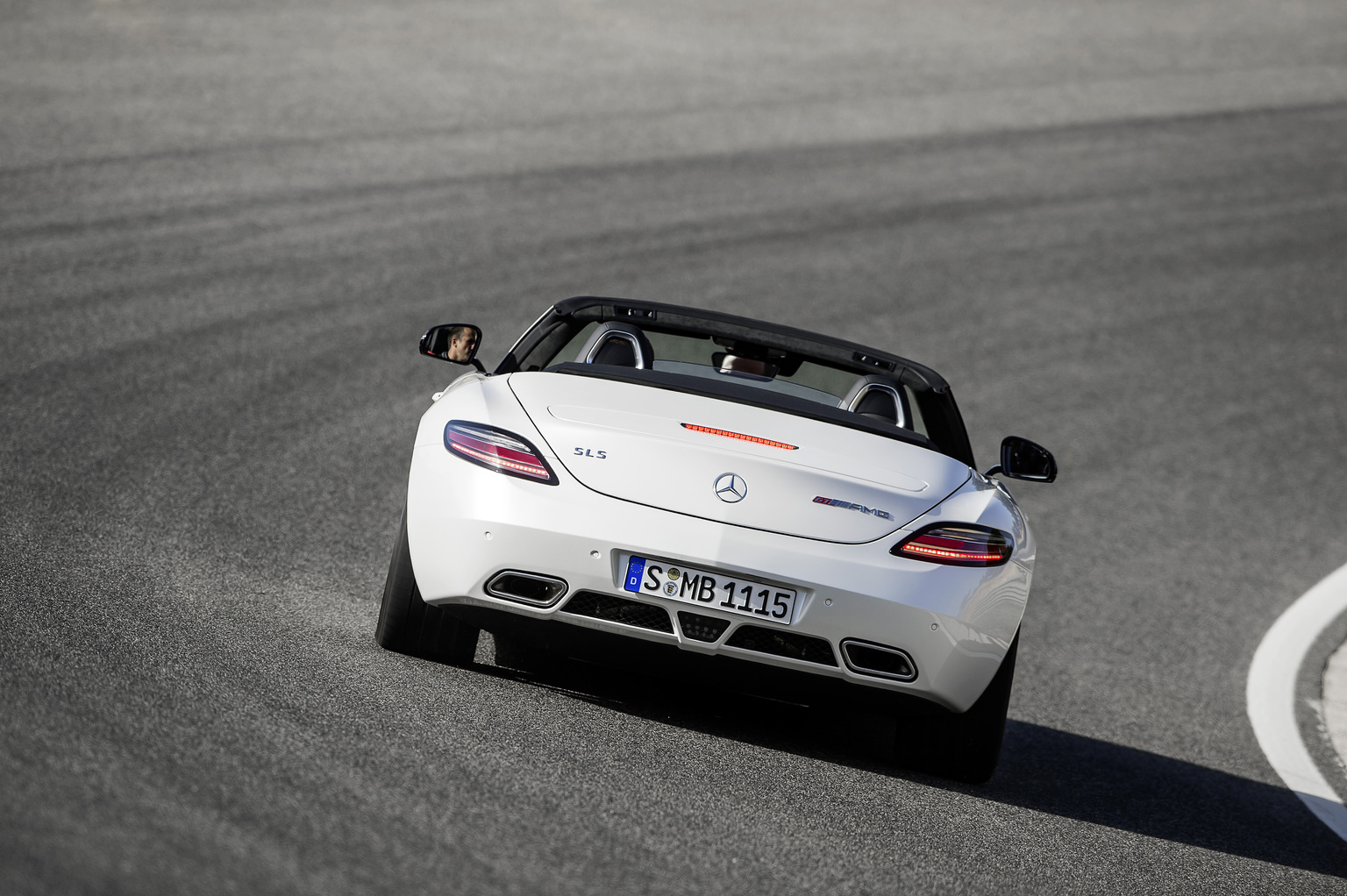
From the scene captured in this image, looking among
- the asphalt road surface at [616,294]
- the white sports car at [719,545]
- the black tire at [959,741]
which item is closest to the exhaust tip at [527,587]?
the white sports car at [719,545]

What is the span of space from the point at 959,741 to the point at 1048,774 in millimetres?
965

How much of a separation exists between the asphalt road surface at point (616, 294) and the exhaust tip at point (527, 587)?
42cm

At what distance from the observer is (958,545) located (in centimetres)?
459

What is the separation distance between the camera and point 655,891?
11.6ft

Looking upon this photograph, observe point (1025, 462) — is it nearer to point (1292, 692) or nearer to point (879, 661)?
point (879, 661)

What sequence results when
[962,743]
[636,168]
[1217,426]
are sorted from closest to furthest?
1. [962,743]
2. [1217,426]
3. [636,168]

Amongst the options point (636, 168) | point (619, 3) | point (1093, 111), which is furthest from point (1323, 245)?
point (619, 3)

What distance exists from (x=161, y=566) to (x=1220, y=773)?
182 inches

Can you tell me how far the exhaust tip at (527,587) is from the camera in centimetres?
444

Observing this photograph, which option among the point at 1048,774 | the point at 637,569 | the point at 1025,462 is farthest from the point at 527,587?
the point at 1048,774

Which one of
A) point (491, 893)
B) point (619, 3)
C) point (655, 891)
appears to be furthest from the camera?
point (619, 3)

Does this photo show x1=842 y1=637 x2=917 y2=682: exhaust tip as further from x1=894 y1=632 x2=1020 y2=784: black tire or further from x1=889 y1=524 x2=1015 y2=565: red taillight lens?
x1=894 y1=632 x2=1020 y2=784: black tire

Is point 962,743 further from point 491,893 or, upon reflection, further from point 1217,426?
point 1217,426

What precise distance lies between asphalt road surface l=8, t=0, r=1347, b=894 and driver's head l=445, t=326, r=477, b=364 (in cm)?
114
